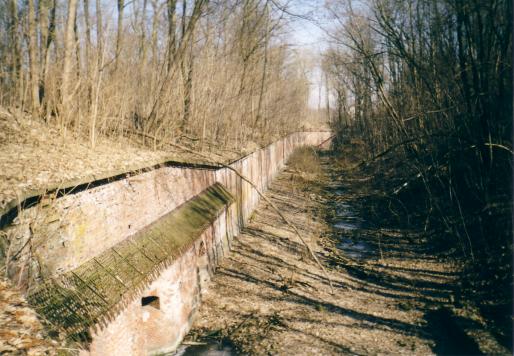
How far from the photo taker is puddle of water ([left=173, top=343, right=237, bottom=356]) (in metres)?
5.92

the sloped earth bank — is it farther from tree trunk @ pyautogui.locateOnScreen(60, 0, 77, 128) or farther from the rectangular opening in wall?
tree trunk @ pyautogui.locateOnScreen(60, 0, 77, 128)

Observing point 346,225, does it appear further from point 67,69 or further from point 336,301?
point 67,69

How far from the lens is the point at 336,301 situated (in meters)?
7.76

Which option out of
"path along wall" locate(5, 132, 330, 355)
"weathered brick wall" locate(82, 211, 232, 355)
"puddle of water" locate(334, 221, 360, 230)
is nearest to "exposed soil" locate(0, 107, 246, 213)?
"path along wall" locate(5, 132, 330, 355)

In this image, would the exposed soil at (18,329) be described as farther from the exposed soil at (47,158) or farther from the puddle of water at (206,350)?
the puddle of water at (206,350)

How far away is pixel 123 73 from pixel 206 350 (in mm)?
5720

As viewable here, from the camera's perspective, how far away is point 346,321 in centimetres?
700

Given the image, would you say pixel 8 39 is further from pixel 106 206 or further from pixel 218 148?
pixel 218 148

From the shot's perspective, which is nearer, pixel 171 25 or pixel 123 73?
pixel 123 73

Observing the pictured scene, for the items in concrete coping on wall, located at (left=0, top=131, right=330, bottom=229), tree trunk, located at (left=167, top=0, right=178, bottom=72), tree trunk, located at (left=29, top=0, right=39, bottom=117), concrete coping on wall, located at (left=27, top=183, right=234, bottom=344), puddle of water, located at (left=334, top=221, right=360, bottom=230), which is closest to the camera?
concrete coping on wall, located at (left=0, top=131, right=330, bottom=229)

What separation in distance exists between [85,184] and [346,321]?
5495 millimetres

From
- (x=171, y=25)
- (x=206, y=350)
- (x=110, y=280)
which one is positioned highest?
(x=171, y=25)

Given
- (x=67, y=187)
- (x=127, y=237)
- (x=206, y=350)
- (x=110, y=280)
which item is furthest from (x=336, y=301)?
(x=67, y=187)

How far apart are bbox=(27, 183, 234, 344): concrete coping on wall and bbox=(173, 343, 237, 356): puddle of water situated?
158 cm
